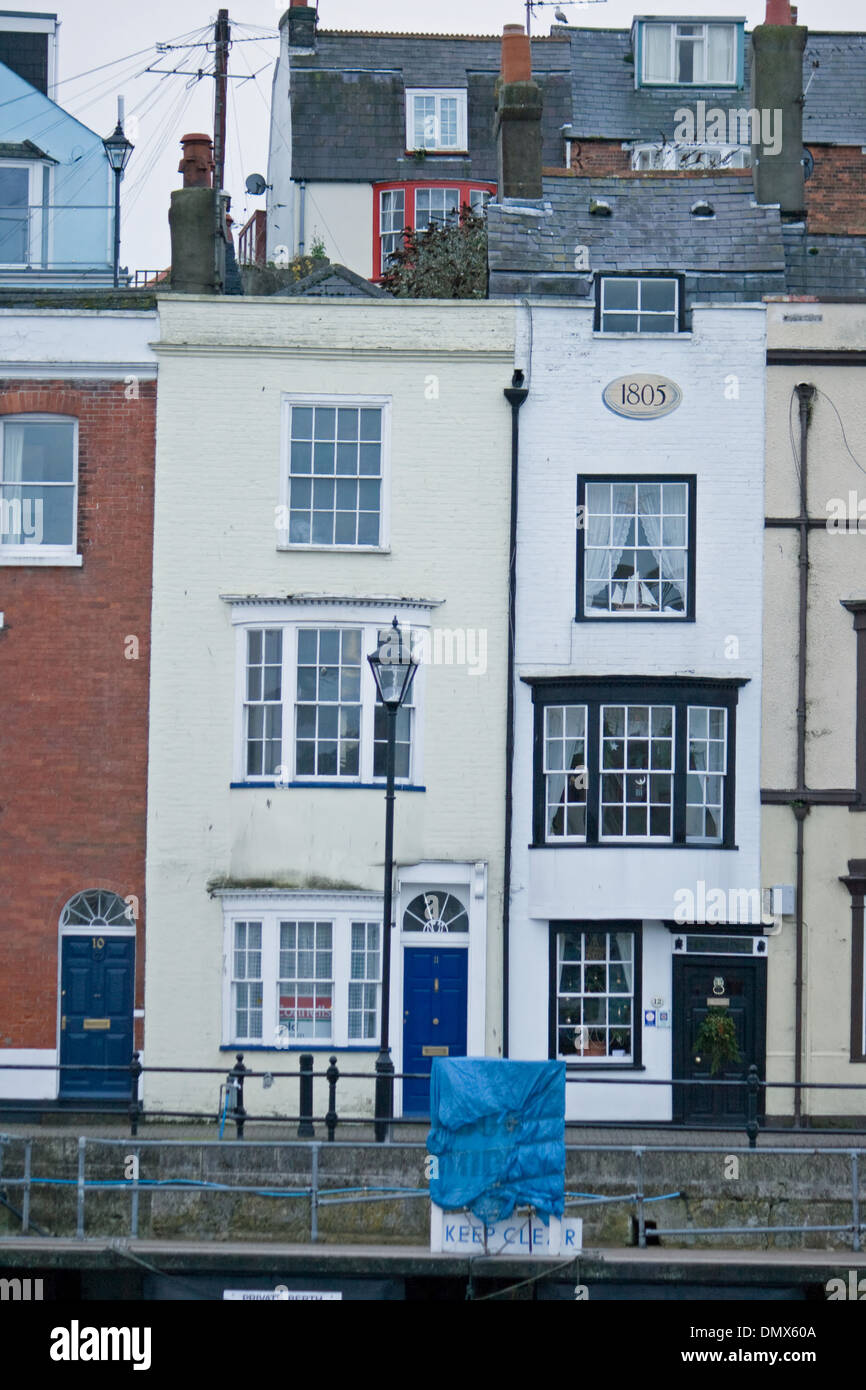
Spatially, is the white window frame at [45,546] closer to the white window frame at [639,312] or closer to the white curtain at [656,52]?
the white window frame at [639,312]

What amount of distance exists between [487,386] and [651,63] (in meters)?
20.3

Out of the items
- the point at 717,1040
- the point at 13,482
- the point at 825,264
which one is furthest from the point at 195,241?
the point at 717,1040

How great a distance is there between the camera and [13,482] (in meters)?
26.0

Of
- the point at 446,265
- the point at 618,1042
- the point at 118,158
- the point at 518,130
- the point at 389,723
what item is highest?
the point at 118,158

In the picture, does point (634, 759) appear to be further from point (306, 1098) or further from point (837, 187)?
point (837, 187)

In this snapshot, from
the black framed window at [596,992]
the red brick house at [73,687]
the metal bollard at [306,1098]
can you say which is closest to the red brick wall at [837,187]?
the red brick house at [73,687]

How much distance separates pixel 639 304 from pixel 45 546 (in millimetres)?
8403

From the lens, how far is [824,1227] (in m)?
19.9

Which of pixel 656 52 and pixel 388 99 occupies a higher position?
pixel 656 52

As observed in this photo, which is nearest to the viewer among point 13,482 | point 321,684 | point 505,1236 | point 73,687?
point 505,1236

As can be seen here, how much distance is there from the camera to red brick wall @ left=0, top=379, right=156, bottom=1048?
25.4m

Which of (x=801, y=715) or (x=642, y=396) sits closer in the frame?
(x=801, y=715)

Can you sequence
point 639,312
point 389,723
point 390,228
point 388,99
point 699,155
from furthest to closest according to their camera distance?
point 388,99 < point 390,228 < point 699,155 < point 639,312 < point 389,723
